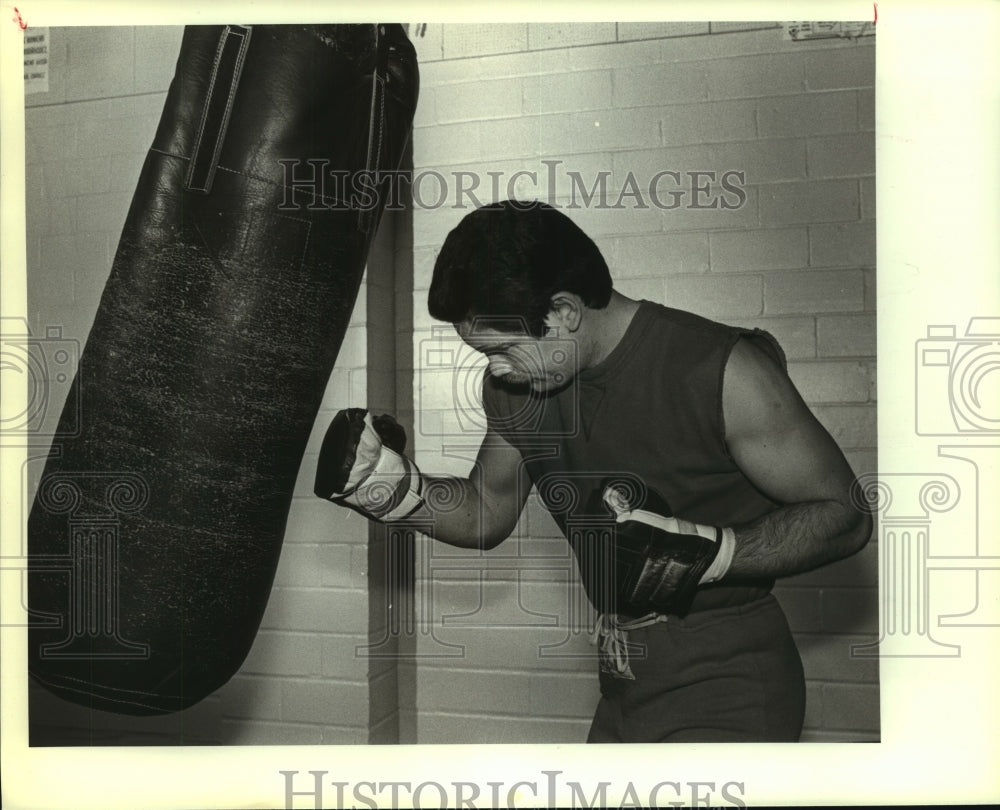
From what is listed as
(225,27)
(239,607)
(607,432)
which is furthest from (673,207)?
(239,607)

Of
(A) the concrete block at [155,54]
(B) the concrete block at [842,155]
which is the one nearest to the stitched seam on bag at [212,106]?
(A) the concrete block at [155,54]

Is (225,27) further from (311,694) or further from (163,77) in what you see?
(311,694)

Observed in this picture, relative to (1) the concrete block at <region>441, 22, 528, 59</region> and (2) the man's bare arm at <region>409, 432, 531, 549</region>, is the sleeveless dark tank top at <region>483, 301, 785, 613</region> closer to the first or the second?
(2) the man's bare arm at <region>409, 432, 531, 549</region>

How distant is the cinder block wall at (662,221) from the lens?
5.34 feet

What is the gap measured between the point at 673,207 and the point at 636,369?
0.33 m

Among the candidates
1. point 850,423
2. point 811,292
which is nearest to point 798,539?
point 850,423

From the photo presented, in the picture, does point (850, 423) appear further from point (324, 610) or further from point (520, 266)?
point (324, 610)

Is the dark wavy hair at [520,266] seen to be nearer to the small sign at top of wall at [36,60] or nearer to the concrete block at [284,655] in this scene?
the concrete block at [284,655]

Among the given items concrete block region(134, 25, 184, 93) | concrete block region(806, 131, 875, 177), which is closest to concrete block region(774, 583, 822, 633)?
concrete block region(806, 131, 875, 177)

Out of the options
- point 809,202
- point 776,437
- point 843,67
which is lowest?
point 776,437

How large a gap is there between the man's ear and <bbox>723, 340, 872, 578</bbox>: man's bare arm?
30 cm

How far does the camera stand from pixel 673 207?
1638 millimetres

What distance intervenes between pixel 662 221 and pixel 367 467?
0.75 m

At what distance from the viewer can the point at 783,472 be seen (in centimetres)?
158
